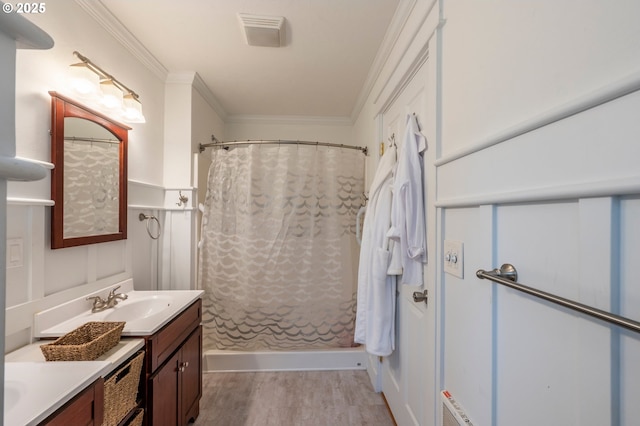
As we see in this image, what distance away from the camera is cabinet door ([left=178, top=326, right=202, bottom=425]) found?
4.87 ft

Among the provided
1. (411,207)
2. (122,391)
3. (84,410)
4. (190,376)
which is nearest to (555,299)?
(411,207)

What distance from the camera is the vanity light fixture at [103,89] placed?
133 centimetres

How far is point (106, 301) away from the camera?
147cm

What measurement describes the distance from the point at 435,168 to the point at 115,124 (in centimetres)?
189

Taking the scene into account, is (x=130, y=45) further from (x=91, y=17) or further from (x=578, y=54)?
(x=578, y=54)

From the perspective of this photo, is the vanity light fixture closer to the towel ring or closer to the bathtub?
the towel ring

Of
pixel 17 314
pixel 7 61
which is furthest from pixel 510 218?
pixel 17 314

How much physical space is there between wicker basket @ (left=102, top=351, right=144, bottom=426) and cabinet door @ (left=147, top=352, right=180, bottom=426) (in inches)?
2.8

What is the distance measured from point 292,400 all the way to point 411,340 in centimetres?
109

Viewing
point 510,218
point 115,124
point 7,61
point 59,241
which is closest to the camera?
point 7,61

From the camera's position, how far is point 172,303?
154 centimetres

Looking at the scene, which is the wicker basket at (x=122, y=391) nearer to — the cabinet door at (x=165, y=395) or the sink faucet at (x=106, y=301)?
the cabinet door at (x=165, y=395)

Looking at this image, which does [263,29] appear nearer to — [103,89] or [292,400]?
[103,89]

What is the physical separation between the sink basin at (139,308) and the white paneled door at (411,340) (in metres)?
1.40
